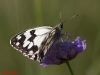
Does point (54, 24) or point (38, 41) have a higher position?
point (38, 41)

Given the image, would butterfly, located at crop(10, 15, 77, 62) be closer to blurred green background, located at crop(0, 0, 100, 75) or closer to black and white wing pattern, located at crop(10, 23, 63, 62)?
black and white wing pattern, located at crop(10, 23, 63, 62)

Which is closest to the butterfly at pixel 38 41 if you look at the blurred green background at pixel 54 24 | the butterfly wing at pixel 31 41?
the butterfly wing at pixel 31 41

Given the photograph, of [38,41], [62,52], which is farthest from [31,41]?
[62,52]

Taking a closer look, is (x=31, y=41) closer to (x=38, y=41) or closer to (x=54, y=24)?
(x=38, y=41)

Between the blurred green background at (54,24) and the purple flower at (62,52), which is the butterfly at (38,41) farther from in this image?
the blurred green background at (54,24)
